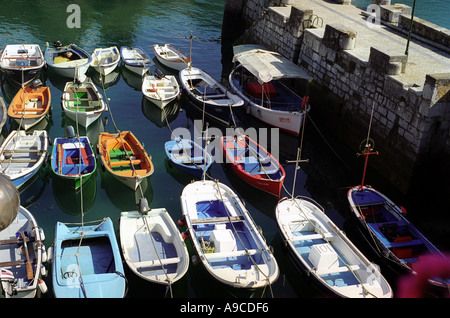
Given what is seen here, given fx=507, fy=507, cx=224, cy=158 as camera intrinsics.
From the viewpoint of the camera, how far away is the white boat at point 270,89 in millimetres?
25977

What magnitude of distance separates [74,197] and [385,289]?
12.3 m

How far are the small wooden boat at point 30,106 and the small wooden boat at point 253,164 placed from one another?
9.36 m

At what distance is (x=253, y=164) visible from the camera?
883 inches

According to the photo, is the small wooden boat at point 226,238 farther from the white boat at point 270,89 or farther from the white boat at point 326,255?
the white boat at point 270,89

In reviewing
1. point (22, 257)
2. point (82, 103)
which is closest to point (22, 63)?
point (82, 103)

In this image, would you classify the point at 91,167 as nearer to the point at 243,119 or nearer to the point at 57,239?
the point at 57,239

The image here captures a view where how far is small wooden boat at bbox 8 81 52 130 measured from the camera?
24.5 m

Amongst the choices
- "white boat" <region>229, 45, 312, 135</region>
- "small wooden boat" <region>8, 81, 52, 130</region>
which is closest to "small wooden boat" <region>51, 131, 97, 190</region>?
"small wooden boat" <region>8, 81, 52, 130</region>

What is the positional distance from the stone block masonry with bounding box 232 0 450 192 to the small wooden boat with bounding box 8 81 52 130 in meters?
14.3

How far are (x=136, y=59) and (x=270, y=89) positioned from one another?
9.95m

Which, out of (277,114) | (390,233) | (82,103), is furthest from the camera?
(82,103)

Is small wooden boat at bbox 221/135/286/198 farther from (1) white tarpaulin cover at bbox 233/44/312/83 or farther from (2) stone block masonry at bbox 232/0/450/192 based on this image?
(2) stone block masonry at bbox 232/0/450/192

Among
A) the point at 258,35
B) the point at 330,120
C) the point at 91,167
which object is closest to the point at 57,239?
the point at 91,167

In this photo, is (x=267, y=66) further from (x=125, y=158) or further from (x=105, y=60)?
(x=105, y=60)
